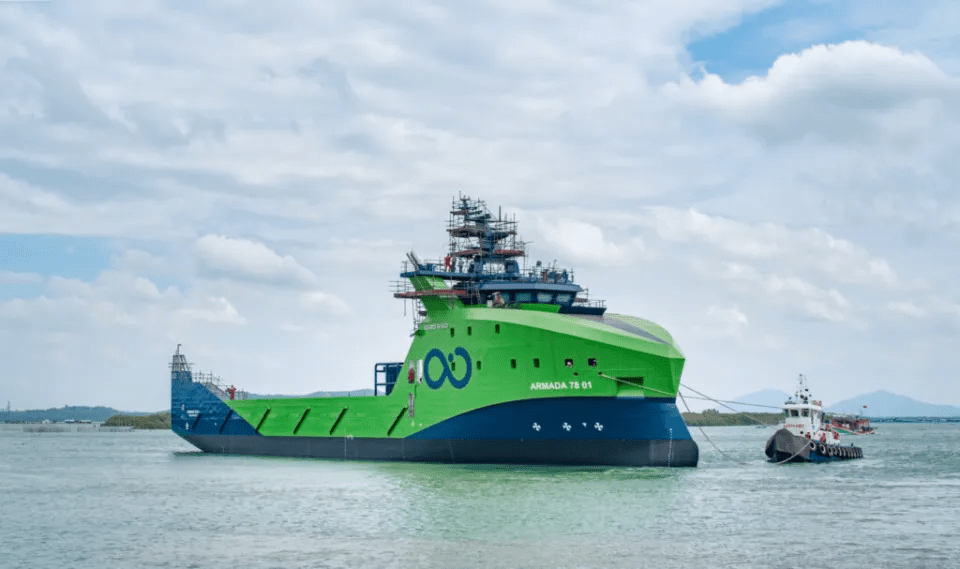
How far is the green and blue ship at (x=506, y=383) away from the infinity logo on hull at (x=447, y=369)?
8cm

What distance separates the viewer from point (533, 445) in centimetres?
4441

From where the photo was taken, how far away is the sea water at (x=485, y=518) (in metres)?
24.0

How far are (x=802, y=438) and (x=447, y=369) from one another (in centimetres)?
2239

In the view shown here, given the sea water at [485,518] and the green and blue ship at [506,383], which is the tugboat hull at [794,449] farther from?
the green and blue ship at [506,383]

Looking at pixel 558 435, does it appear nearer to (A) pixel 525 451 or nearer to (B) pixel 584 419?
(B) pixel 584 419

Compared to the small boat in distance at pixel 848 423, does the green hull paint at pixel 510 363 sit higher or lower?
higher

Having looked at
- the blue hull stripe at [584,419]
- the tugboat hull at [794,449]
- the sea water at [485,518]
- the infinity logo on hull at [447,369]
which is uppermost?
the infinity logo on hull at [447,369]

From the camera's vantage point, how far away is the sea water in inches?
943

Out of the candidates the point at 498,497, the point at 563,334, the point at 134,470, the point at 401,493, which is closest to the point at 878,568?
the point at 498,497

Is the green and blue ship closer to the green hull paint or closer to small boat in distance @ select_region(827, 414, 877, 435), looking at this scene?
the green hull paint

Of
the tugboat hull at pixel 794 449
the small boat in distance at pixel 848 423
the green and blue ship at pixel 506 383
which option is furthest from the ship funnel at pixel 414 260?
the small boat in distance at pixel 848 423

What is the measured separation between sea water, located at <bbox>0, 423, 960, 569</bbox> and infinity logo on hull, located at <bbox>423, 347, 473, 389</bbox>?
4051 mm

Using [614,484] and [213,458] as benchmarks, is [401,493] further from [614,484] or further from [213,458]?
[213,458]

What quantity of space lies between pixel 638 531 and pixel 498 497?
7984 mm
